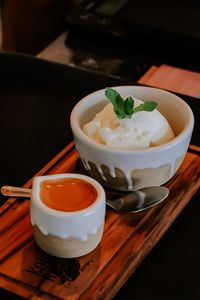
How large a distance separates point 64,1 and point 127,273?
1.25 m

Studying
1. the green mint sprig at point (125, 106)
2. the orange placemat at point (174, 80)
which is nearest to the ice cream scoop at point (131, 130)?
the green mint sprig at point (125, 106)

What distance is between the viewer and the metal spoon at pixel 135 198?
73cm

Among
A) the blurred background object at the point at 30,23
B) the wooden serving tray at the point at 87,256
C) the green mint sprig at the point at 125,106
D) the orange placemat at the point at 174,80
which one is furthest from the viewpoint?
the blurred background object at the point at 30,23

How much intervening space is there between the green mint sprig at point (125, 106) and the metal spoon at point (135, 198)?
10cm

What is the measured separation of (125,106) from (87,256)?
0.19m

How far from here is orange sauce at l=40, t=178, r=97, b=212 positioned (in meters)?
0.65

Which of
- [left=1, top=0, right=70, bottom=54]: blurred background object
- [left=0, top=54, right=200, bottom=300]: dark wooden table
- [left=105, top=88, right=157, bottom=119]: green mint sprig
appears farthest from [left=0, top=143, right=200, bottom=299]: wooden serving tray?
[left=1, top=0, right=70, bottom=54]: blurred background object

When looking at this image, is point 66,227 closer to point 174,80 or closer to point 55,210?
point 55,210

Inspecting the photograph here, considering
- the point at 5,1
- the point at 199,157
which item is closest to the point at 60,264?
the point at 199,157

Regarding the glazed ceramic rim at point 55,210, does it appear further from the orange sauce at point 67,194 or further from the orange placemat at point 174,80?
the orange placemat at point 174,80

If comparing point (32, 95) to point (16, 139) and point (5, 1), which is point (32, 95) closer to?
Answer: point (16, 139)

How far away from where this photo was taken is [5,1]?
171cm

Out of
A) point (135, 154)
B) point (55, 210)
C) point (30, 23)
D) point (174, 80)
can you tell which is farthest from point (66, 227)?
point (30, 23)

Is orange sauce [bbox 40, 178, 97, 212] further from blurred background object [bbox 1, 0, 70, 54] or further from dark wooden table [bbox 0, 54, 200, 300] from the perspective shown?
blurred background object [bbox 1, 0, 70, 54]
